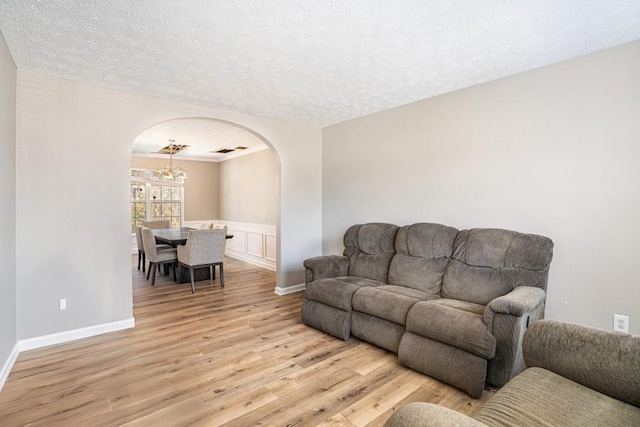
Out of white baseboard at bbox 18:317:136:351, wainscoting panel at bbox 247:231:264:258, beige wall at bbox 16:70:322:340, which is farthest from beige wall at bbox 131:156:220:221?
white baseboard at bbox 18:317:136:351

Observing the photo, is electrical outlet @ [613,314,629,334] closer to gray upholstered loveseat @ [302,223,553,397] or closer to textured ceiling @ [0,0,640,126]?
gray upholstered loveseat @ [302,223,553,397]

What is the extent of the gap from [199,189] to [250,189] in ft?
A: 6.85

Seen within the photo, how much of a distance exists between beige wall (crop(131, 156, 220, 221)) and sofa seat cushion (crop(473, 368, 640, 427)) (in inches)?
320

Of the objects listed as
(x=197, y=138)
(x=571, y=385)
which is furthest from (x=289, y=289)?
(x=571, y=385)

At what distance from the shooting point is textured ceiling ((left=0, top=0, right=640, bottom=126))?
6.19 ft

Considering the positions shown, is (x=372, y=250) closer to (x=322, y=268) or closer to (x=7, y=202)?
(x=322, y=268)

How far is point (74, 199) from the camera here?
303 cm

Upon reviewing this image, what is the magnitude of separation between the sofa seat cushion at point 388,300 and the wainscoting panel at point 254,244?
328 centimetres

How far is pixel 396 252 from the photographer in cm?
343

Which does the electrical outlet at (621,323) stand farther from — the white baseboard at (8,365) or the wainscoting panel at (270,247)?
the wainscoting panel at (270,247)

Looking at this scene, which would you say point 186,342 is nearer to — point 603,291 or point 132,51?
point 132,51

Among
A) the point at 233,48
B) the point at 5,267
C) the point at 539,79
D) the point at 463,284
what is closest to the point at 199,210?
the point at 5,267

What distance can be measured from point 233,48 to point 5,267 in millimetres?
2400

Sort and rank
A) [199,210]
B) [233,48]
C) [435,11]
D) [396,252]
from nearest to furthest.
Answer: [435,11], [233,48], [396,252], [199,210]
